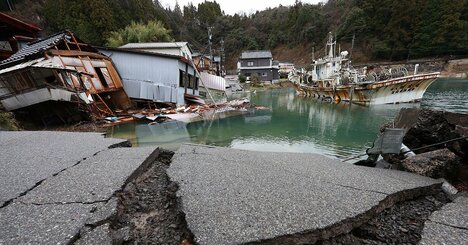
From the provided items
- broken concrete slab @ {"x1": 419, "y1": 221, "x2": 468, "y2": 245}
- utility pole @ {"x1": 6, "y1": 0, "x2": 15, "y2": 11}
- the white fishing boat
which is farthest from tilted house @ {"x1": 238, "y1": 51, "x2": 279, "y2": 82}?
broken concrete slab @ {"x1": 419, "y1": 221, "x2": 468, "y2": 245}

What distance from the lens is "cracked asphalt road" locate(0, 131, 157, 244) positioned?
1.79 m

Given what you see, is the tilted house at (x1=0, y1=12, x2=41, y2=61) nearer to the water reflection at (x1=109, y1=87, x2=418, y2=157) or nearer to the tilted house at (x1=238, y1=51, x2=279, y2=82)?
the water reflection at (x1=109, y1=87, x2=418, y2=157)

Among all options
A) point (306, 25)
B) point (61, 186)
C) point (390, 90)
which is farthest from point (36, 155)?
point (306, 25)

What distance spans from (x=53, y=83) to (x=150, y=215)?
35.5 feet

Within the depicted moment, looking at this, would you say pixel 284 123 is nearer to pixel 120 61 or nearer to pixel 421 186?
pixel 421 186

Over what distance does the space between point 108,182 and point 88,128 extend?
815 centimetres

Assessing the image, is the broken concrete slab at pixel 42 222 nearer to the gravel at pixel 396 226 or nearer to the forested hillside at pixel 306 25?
the gravel at pixel 396 226

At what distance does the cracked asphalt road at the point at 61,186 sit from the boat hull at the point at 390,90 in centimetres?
1984

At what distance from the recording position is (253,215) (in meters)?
2.01

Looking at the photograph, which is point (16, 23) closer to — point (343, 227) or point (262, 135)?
point (262, 135)

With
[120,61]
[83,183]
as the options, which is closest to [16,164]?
[83,183]

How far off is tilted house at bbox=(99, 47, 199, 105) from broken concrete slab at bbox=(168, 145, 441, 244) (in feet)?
38.3

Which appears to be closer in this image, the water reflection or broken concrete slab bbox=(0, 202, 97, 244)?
broken concrete slab bbox=(0, 202, 97, 244)

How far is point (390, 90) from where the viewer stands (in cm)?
1864
